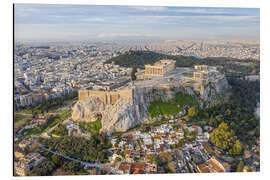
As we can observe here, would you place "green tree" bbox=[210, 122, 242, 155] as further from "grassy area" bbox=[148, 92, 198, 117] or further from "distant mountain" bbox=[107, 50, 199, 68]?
"distant mountain" bbox=[107, 50, 199, 68]

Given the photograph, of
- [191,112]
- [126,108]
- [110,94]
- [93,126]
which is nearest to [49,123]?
[93,126]

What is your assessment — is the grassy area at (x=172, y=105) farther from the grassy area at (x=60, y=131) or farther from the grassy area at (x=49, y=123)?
the grassy area at (x=49, y=123)

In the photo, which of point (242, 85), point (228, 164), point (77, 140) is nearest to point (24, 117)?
point (77, 140)

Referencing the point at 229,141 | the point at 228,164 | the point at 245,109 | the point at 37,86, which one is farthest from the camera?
the point at 37,86

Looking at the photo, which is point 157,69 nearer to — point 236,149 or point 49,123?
point 236,149

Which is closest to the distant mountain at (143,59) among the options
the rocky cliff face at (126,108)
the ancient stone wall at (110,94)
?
the rocky cliff face at (126,108)

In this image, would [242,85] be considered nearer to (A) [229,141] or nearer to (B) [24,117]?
(A) [229,141]

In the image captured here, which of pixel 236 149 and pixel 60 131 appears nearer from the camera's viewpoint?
pixel 236 149
